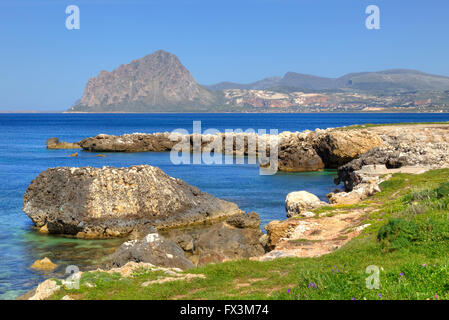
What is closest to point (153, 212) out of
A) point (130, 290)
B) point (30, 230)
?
point (30, 230)

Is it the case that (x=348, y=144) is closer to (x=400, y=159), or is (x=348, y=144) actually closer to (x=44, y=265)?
(x=400, y=159)

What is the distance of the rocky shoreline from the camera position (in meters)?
18.7

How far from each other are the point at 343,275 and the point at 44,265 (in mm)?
14385

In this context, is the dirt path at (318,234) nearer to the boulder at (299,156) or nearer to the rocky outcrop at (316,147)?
the rocky outcrop at (316,147)

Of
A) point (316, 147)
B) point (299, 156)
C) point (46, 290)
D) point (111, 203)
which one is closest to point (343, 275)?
point (46, 290)

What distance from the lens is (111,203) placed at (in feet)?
90.4

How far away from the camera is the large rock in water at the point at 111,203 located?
2650 cm

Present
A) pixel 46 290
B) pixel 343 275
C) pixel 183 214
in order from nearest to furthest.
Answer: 1. pixel 343 275
2. pixel 46 290
3. pixel 183 214

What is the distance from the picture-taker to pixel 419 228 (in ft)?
46.4

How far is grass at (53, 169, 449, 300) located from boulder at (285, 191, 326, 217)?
1047 centimetres

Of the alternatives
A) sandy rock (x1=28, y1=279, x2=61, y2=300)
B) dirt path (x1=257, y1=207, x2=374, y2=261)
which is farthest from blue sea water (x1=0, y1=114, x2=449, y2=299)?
dirt path (x1=257, y1=207, x2=374, y2=261)

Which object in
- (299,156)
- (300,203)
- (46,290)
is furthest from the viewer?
(299,156)

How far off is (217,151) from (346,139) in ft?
91.7

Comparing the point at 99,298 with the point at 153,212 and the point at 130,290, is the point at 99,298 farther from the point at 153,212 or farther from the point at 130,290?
the point at 153,212
